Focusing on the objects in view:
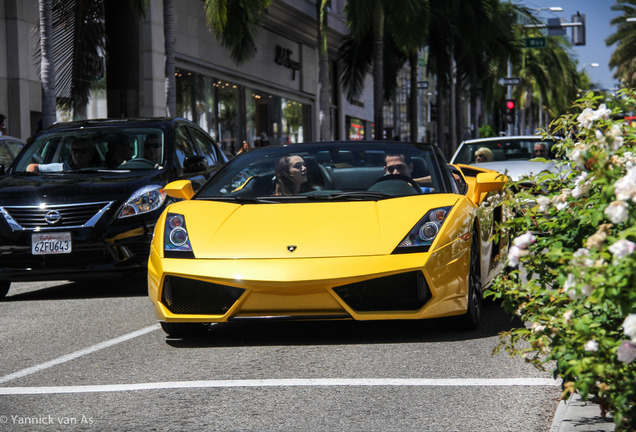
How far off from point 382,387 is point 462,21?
3576 cm

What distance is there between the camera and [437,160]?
25.5 ft

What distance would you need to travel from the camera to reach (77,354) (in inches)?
262

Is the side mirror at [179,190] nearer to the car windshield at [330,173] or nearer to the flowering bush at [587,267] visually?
the car windshield at [330,173]

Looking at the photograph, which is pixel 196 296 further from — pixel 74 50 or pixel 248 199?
pixel 74 50

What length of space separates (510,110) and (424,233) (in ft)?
103

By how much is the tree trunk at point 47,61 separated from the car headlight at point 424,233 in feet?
43.7

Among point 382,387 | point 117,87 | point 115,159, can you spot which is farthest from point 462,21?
point 382,387

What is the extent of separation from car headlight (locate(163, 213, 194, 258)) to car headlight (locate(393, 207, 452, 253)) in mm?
1293

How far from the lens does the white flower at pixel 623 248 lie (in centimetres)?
332

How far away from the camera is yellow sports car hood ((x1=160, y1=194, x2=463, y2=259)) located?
650cm

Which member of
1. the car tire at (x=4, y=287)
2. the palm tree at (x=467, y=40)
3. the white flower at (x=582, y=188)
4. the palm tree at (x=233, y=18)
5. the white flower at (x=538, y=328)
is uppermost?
the palm tree at (x=467, y=40)


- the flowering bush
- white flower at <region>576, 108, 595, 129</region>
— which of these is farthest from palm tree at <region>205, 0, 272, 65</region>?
white flower at <region>576, 108, 595, 129</region>

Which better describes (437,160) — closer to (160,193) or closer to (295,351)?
(295,351)

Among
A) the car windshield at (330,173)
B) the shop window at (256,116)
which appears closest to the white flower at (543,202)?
the car windshield at (330,173)
